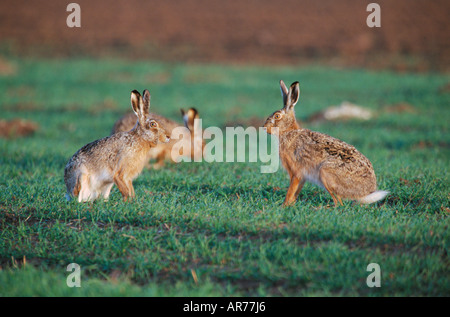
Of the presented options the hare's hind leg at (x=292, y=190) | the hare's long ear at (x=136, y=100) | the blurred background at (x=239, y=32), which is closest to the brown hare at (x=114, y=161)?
the hare's long ear at (x=136, y=100)

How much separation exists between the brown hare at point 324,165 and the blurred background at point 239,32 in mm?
20661

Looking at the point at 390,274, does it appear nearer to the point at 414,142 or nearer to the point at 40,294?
the point at 40,294

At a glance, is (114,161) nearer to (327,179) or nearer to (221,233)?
(221,233)

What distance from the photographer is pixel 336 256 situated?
17.0 ft

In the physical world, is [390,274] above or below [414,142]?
below

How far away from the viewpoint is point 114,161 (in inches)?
278

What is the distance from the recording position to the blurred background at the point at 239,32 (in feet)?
98.0

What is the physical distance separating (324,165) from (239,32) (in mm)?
29890

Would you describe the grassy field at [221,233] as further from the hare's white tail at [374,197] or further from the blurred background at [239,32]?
the blurred background at [239,32]

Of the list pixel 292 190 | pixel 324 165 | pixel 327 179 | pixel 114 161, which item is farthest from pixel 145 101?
pixel 327 179

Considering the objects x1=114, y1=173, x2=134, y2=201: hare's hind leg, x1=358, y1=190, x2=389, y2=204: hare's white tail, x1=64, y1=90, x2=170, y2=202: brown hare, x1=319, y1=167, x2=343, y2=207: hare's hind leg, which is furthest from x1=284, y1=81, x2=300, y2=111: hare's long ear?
x1=114, y1=173, x2=134, y2=201: hare's hind leg

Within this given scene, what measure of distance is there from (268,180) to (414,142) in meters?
5.61
